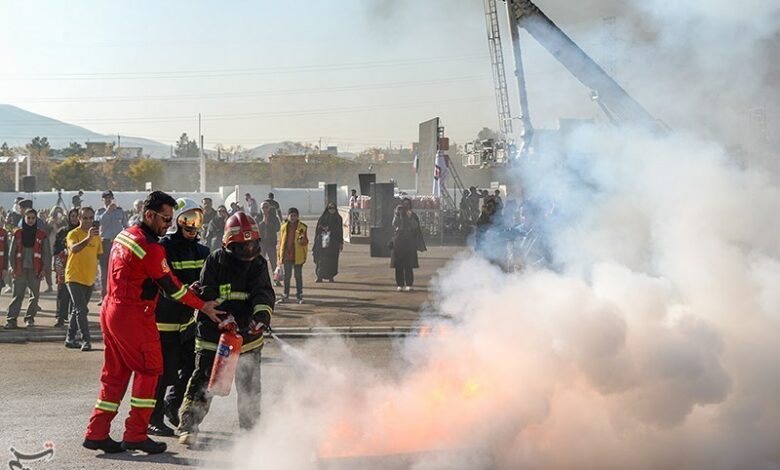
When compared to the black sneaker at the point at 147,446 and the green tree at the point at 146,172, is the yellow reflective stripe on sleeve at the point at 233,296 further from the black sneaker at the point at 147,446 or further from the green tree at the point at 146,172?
the green tree at the point at 146,172

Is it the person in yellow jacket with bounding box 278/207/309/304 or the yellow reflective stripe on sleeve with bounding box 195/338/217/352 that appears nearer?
the yellow reflective stripe on sleeve with bounding box 195/338/217/352

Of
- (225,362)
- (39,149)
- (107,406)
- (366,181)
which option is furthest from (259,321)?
(39,149)

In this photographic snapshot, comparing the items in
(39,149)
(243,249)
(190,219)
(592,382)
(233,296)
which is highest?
(39,149)

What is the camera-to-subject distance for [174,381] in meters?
7.62

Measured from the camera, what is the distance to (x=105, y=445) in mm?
6816

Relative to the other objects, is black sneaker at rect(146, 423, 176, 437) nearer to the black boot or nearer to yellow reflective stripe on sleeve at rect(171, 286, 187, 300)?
the black boot

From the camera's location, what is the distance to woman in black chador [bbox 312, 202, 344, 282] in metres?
18.3

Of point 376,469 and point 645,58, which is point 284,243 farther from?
point 376,469

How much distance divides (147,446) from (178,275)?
1.42 m

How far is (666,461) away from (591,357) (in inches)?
35.1

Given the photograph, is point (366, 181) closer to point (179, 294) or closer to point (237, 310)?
point (237, 310)

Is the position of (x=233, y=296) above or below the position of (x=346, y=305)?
above

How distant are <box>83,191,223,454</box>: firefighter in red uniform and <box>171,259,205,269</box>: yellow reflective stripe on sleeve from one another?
604mm

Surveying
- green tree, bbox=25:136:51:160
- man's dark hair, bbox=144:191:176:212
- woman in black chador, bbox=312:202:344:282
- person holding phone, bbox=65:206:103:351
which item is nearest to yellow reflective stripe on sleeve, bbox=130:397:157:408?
man's dark hair, bbox=144:191:176:212
